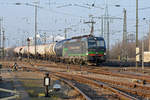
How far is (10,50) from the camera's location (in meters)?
84.1

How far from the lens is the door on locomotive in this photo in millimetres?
29672

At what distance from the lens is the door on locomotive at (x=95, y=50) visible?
1168 inches

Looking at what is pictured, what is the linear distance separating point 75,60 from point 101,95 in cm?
2220

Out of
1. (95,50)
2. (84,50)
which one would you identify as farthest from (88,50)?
(95,50)

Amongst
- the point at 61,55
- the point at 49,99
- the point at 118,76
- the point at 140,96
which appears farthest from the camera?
the point at 61,55

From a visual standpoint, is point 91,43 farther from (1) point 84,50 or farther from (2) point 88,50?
(1) point 84,50

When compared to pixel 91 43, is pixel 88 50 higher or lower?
lower

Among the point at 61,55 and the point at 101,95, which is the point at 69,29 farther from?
the point at 101,95

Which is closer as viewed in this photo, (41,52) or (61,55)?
(61,55)

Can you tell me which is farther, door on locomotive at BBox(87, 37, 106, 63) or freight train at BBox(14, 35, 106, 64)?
freight train at BBox(14, 35, 106, 64)

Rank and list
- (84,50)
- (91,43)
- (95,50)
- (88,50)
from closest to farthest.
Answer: (88,50)
(91,43)
(95,50)
(84,50)

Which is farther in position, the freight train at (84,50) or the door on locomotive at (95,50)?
the freight train at (84,50)

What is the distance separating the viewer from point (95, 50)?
30016 mm

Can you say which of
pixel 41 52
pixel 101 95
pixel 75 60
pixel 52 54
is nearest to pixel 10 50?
pixel 41 52
